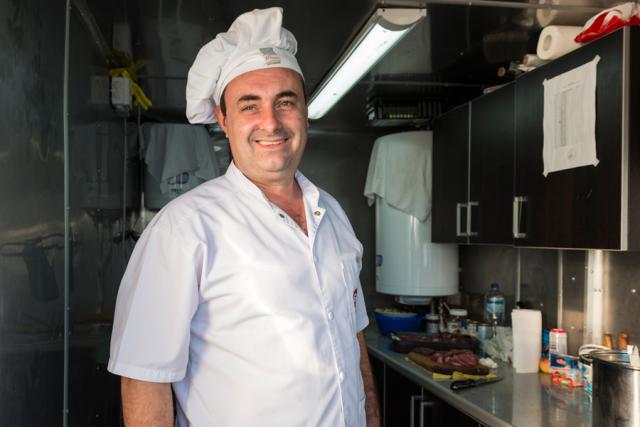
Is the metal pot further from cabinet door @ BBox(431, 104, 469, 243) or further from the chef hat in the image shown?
cabinet door @ BBox(431, 104, 469, 243)

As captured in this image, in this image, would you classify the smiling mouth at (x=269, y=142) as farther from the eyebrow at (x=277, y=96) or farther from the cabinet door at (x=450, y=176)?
the cabinet door at (x=450, y=176)

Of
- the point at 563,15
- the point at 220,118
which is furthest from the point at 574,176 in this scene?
the point at 220,118

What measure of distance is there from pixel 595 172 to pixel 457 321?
1784 mm

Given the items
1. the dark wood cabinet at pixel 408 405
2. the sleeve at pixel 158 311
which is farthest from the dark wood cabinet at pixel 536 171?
the sleeve at pixel 158 311

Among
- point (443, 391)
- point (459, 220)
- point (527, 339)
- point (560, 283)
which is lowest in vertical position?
point (443, 391)

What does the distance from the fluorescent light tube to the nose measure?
2.27 ft

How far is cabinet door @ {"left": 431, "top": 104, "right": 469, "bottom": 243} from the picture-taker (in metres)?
→ 3.21

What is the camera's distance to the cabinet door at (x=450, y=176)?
321cm

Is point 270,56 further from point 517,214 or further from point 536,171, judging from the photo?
point 517,214

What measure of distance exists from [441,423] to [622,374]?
1.11 m

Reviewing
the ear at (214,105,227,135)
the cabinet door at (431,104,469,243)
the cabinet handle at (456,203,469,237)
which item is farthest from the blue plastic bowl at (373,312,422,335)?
the ear at (214,105,227,135)

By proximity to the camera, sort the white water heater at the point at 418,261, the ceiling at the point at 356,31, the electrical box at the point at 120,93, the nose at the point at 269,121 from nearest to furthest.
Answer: the nose at the point at 269,121
the ceiling at the point at 356,31
the electrical box at the point at 120,93
the white water heater at the point at 418,261

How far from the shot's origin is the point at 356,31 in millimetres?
2236

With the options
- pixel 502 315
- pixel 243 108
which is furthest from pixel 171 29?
pixel 502 315
